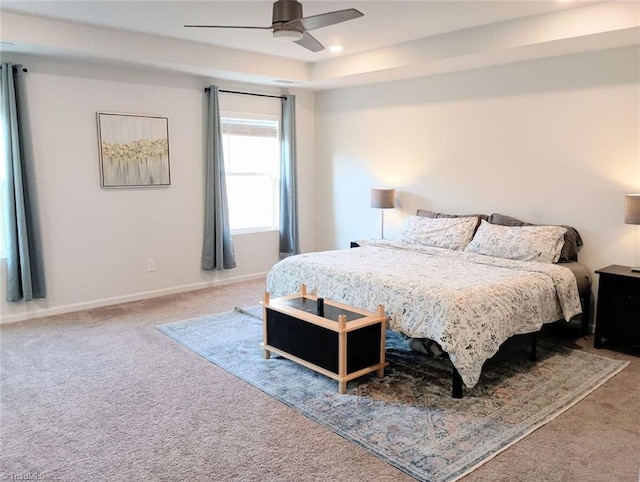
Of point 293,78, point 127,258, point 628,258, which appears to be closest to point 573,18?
point 628,258

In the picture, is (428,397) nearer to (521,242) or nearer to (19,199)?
(521,242)

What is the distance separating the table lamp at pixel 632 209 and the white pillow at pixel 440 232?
1.31 metres

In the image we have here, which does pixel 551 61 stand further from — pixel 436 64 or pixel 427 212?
pixel 427 212

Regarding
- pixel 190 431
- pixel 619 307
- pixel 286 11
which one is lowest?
pixel 190 431

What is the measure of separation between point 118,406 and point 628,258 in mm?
3981

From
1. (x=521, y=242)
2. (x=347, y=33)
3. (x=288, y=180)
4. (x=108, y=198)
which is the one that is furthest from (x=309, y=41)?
(x=288, y=180)

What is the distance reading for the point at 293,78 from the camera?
18.8ft

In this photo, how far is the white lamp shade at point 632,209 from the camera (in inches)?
149

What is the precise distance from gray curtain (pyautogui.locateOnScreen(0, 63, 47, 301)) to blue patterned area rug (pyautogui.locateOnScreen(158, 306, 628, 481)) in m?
1.65

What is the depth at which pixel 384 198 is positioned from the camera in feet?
18.6

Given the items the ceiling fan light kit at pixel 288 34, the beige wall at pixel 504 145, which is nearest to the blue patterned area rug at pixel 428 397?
the beige wall at pixel 504 145

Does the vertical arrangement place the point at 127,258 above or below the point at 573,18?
below

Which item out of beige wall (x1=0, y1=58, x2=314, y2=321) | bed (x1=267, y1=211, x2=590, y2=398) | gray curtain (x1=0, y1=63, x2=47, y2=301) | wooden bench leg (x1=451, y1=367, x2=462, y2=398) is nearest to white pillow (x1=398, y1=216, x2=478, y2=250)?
bed (x1=267, y1=211, x2=590, y2=398)

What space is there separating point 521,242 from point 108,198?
Result: 13.0 feet
